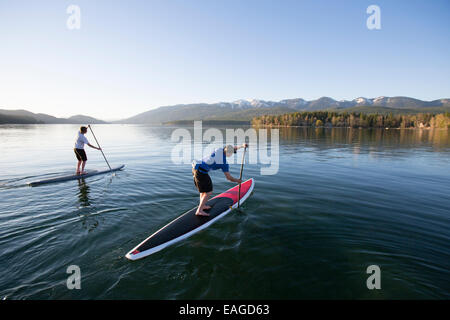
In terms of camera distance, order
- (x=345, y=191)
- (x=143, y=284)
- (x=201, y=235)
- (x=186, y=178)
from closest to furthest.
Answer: (x=143, y=284)
(x=201, y=235)
(x=345, y=191)
(x=186, y=178)

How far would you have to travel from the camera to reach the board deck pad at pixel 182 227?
6307mm

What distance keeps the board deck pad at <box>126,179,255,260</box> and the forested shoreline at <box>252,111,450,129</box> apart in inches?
6532

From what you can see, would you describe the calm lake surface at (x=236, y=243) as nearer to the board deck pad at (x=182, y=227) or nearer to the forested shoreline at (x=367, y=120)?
the board deck pad at (x=182, y=227)

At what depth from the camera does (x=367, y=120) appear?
14200cm

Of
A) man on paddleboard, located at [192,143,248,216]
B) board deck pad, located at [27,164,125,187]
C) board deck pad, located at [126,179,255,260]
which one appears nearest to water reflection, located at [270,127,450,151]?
board deck pad, located at [126,179,255,260]

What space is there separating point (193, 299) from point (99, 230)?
4.97m

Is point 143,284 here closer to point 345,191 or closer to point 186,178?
point 186,178

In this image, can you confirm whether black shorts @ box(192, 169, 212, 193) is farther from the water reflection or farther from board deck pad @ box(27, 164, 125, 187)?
the water reflection

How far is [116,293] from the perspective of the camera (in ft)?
16.3

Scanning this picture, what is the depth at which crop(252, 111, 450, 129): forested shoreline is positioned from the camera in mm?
128875

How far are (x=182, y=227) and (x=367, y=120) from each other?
564 ft

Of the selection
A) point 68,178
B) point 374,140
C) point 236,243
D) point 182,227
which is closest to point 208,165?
point 182,227
